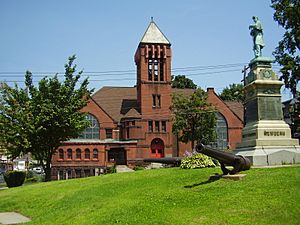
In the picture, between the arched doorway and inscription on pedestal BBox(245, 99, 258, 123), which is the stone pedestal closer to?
inscription on pedestal BBox(245, 99, 258, 123)

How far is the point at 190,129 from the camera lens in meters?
50.3

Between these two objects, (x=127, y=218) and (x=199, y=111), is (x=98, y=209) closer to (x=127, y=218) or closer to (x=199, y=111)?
(x=127, y=218)

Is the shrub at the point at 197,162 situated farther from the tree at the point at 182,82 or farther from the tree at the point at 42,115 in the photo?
the tree at the point at 182,82

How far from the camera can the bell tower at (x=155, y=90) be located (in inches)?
2275

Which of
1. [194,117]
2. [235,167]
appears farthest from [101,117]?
[235,167]

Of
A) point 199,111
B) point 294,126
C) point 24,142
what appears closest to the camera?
point 24,142

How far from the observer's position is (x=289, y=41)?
102 feet

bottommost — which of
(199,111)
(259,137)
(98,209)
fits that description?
(98,209)

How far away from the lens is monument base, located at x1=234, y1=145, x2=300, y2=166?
17.7 meters

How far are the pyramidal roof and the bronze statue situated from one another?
Result: 129 ft

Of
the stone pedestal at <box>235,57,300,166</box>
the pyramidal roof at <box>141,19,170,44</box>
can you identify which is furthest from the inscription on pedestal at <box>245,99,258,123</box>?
the pyramidal roof at <box>141,19,170,44</box>

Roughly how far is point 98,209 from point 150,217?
303cm

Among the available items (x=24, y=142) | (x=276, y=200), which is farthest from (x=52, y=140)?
(x=276, y=200)

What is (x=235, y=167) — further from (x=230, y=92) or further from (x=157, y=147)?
(x=230, y=92)
